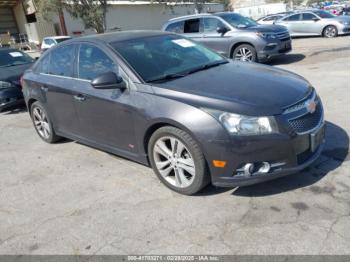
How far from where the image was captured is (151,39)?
4.64 m

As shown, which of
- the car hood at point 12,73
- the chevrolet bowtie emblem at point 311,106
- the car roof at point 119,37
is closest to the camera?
the chevrolet bowtie emblem at point 311,106

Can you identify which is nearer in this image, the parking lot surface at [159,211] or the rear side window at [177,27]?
the parking lot surface at [159,211]

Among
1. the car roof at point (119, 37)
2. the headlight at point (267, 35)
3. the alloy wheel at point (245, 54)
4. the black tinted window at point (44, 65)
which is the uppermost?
the car roof at point (119, 37)

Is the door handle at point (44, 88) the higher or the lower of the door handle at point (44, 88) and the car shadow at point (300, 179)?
the higher

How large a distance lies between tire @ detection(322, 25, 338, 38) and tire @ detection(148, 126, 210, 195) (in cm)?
1559

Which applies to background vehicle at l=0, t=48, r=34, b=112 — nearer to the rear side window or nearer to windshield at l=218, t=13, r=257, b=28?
the rear side window

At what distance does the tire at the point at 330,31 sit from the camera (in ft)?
55.1

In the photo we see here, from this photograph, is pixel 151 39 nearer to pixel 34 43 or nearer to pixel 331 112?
pixel 331 112

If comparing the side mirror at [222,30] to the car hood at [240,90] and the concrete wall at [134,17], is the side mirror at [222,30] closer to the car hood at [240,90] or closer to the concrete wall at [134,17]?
the car hood at [240,90]

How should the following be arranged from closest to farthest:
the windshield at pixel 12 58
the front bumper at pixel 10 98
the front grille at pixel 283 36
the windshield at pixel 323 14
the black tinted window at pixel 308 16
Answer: the front bumper at pixel 10 98 → the windshield at pixel 12 58 → the front grille at pixel 283 36 → the windshield at pixel 323 14 → the black tinted window at pixel 308 16

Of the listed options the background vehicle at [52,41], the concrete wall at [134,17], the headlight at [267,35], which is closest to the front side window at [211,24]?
A: the headlight at [267,35]

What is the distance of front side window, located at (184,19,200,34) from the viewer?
1198 cm

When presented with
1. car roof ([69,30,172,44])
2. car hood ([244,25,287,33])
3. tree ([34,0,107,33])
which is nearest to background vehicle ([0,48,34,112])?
car roof ([69,30,172,44])

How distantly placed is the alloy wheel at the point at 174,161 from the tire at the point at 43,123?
8.09ft
